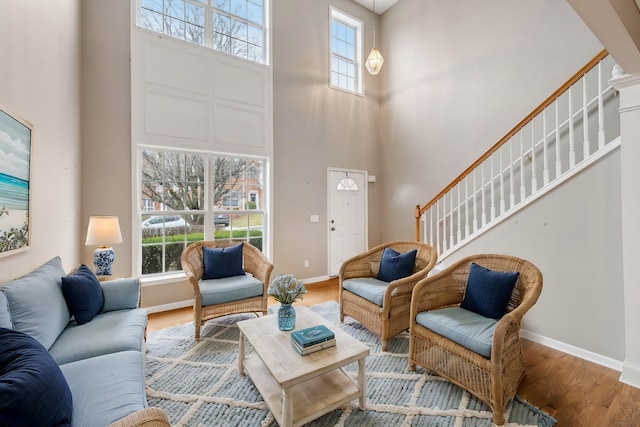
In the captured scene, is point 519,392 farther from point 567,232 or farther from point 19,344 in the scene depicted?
point 19,344

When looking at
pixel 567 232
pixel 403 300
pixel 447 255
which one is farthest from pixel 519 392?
pixel 447 255

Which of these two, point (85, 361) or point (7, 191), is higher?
point (7, 191)

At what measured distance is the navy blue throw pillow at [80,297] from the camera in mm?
2066

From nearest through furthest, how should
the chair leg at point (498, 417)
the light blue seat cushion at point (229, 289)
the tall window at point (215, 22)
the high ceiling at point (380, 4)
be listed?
the chair leg at point (498, 417)
the light blue seat cushion at point (229, 289)
the tall window at point (215, 22)
the high ceiling at point (380, 4)

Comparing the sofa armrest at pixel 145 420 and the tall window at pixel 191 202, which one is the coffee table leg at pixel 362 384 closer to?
the sofa armrest at pixel 145 420

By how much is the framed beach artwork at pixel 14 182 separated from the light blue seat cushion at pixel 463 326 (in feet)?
9.36

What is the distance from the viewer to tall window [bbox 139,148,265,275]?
11.8ft

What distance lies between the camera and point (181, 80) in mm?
3691

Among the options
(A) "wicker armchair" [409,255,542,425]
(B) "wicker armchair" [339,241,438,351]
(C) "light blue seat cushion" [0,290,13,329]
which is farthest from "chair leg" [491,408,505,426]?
(C) "light blue seat cushion" [0,290,13,329]

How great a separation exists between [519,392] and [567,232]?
4.81 ft

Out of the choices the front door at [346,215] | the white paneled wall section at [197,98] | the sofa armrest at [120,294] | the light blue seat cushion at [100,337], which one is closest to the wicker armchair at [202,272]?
the sofa armrest at [120,294]

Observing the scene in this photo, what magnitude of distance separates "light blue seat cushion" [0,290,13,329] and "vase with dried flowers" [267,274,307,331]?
4.49ft

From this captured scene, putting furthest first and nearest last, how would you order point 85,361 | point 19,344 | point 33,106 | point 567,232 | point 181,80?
point 181,80 < point 567,232 < point 33,106 < point 85,361 < point 19,344

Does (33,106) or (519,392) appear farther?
(33,106)
